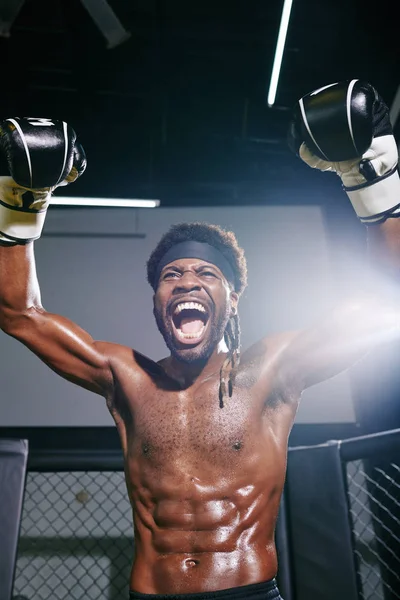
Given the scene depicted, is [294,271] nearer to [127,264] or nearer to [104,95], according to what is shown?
[127,264]

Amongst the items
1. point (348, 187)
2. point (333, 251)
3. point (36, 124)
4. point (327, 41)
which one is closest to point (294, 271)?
point (333, 251)

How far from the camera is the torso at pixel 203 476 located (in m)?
1.48

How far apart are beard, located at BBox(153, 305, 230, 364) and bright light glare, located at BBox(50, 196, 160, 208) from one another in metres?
2.54

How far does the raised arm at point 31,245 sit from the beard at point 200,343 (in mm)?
256

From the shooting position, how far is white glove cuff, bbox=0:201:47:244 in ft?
5.57

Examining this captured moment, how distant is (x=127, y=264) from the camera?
13.6 feet

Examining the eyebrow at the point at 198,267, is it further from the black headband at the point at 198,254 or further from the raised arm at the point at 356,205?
the raised arm at the point at 356,205

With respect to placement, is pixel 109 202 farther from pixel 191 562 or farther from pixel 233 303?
pixel 191 562

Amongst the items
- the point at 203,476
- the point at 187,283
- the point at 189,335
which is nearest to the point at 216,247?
the point at 187,283

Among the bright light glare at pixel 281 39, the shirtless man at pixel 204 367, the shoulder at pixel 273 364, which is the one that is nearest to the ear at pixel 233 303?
the shirtless man at pixel 204 367

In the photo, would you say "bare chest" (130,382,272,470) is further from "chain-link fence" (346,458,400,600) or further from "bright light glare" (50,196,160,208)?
"bright light glare" (50,196,160,208)

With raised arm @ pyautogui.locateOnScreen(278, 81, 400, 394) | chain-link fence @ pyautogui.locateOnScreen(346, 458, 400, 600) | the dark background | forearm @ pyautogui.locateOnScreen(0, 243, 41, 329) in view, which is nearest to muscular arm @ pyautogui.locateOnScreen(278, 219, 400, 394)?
raised arm @ pyautogui.locateOnScreen(278, 81, 400, 394)

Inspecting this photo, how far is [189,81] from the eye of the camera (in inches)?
163

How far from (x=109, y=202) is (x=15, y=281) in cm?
263
